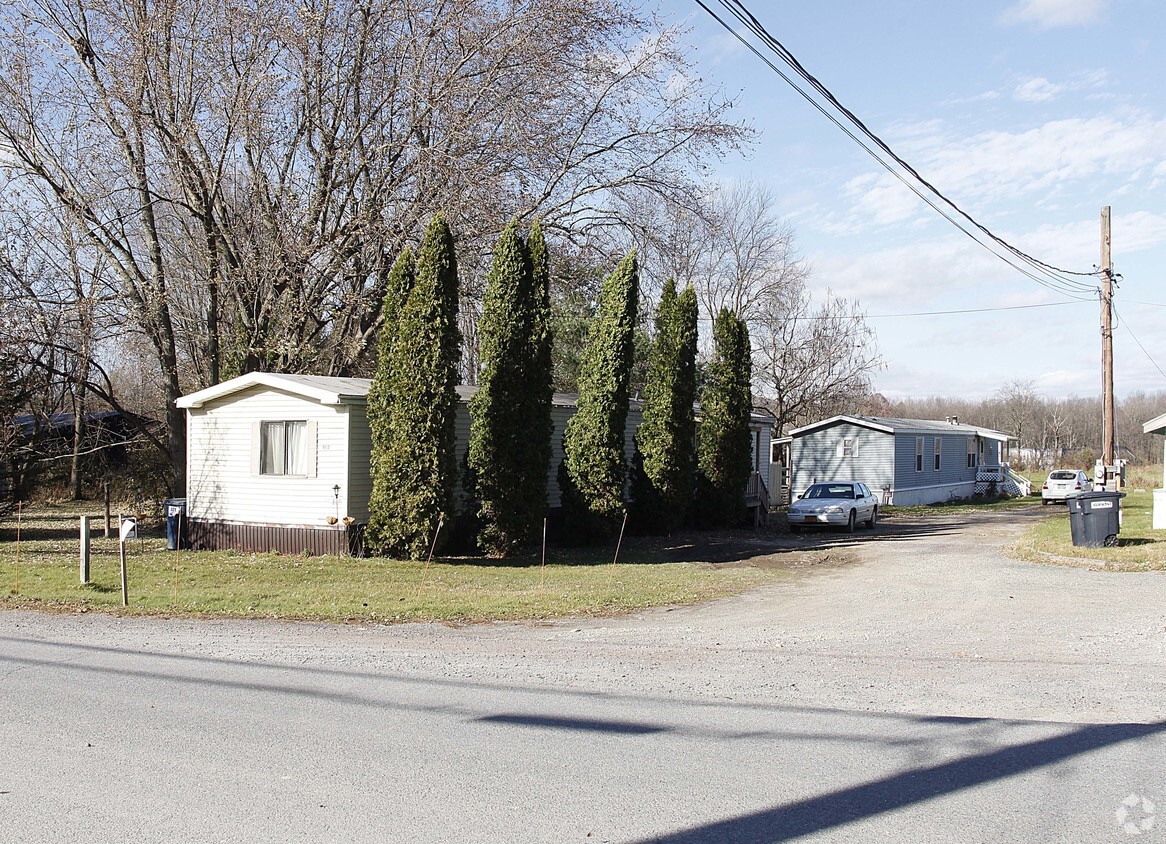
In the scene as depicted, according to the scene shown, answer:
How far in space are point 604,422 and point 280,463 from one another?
22.7 feet

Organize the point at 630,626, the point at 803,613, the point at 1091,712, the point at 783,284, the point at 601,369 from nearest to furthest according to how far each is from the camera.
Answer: the point at 1091,712
the point at 630,626
the point at 803,613
the point at 601,369
the point at 783,284

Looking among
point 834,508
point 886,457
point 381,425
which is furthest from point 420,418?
point 886,457

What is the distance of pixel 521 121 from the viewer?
22.9 metres

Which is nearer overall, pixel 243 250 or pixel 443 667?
pixel 443 667

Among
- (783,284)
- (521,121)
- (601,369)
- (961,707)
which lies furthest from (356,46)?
(783,284)

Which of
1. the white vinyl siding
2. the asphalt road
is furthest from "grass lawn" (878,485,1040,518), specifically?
the asphalt road

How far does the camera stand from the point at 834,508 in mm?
26578

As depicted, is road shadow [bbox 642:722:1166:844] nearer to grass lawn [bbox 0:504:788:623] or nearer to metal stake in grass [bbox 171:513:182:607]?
grass lawn [bbox 0:504:788:623]

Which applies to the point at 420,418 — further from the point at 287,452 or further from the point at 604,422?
the point at 604,422

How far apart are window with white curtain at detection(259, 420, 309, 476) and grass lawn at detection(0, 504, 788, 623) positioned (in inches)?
66.7

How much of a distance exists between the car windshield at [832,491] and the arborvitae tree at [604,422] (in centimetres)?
753

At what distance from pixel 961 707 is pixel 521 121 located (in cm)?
1828

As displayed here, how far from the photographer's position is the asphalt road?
4980 millimetres

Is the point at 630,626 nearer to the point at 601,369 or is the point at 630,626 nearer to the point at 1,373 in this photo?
the point at 601,369
